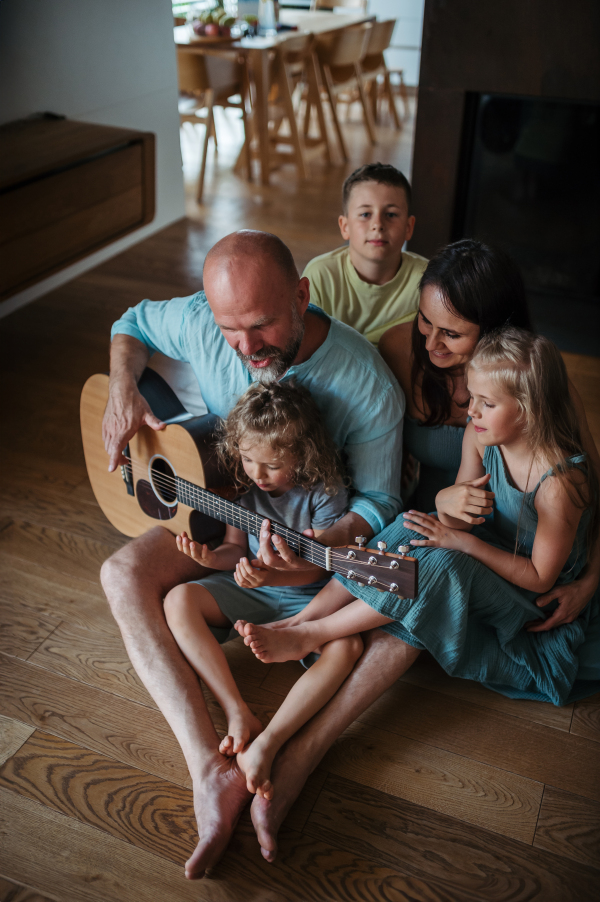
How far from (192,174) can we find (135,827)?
15.5 feet

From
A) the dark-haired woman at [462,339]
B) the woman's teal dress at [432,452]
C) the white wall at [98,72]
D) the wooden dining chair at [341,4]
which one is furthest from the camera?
the wooden dining chair at [341,4]

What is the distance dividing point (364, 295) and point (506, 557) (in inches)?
32.7

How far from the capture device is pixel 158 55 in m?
3.77

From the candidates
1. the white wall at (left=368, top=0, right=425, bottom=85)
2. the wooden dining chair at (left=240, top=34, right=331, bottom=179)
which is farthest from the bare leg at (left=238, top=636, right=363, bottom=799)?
the white wall at (left=368, top=0, right=425, bottom=85)

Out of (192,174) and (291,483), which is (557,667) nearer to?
(291,483)

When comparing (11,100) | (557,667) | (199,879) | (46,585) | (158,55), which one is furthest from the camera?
(158,55)

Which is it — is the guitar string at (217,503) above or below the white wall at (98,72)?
below

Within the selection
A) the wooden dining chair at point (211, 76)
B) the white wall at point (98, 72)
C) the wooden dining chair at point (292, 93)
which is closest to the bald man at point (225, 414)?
the white wall at point (98, 72)

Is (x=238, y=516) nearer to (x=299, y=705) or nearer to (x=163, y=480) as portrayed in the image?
(x=163, y=480)

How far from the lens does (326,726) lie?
4.32ft

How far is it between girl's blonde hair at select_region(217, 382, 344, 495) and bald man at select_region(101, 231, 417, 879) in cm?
6

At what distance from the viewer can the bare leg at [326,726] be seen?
3.92 feet

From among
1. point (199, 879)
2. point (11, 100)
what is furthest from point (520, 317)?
point (11, 100)

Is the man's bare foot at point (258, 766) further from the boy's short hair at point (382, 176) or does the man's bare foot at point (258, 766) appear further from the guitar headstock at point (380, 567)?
the boy's short hair at point (382, 176)
